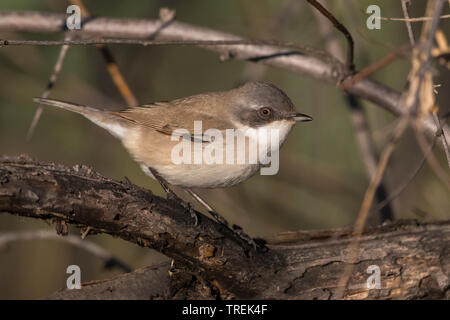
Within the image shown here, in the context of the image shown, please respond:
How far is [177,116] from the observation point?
165 inches

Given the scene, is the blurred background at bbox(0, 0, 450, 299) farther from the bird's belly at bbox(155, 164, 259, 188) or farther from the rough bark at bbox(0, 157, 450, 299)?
the rough bark at bbox(0, 157, 450, 299)

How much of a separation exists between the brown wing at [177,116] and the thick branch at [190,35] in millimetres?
476

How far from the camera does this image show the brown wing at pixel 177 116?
4.07 m

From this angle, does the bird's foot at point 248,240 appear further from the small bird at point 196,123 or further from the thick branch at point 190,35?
the thick branch at point 190,35

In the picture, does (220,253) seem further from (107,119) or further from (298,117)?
(107,119)

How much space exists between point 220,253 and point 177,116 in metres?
1.35

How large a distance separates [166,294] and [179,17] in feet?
14.8

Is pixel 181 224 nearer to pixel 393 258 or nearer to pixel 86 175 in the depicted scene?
pixel 86 175

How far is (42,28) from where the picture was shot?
445 cm

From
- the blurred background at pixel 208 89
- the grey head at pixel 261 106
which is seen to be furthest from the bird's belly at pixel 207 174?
the blurred background at pixel 208 89

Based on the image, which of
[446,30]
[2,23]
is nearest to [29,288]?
[2,23]

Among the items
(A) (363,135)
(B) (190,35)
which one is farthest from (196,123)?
(A) (363,135)

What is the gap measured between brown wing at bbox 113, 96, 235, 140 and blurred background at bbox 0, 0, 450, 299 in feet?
4.23

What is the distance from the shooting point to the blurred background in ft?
18.8
